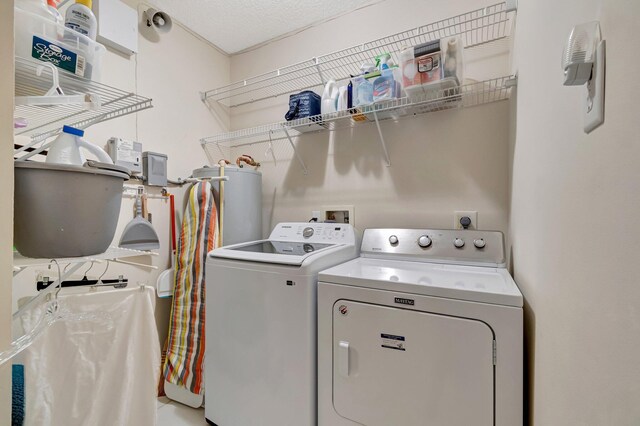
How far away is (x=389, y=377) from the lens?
3.71ft

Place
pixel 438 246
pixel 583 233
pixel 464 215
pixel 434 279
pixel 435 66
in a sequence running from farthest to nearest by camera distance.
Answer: pixel 464 215 → pixel 438 246 → pixel 435 66 → pixel 434 279 → pixel 583 233

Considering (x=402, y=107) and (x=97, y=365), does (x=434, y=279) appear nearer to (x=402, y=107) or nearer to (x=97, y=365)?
(x=402, y=107)

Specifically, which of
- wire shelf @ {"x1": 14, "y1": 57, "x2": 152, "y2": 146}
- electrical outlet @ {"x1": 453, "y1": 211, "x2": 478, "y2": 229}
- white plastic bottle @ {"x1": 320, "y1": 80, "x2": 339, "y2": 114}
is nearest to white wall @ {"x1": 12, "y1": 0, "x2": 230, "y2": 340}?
wire shelf @ {"x1": 14, "y1": 57, "x2": 152, "y2": 146}

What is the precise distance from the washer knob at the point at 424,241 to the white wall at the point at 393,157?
0.79 feet

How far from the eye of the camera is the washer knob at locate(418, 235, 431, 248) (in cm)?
158

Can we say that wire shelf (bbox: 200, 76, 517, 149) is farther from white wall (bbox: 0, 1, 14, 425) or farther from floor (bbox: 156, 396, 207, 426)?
floor (bbox: 156, 396, 207, 426)

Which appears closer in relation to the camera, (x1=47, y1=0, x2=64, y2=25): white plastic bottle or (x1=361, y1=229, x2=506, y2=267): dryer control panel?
(x1=47, y1=0, x2=64, y2=25): white plastic bottle

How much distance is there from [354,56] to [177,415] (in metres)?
2.71

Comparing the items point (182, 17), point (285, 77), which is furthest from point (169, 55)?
point (285, 77)

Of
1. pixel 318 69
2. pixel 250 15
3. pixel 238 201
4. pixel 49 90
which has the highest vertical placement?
pixel 250 15

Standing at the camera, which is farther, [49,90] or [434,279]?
[434,279]

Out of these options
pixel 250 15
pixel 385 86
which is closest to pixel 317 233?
pixel 385 86

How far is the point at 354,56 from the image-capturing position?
1.97m

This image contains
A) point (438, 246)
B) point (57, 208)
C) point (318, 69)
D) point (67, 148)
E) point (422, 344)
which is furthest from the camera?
point (318, 69)
